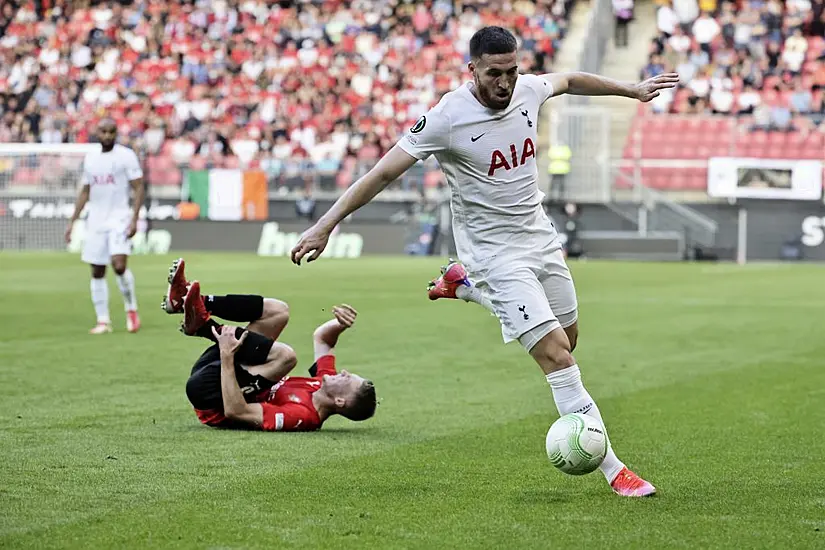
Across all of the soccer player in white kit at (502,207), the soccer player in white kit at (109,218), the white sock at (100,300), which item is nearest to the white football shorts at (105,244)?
the soccer player in white kit at (109,218)

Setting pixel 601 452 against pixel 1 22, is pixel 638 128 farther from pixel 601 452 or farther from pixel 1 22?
pixel 601 452

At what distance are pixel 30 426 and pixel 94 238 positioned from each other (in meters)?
7.56

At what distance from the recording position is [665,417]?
966 cm

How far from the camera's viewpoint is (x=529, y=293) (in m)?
6.84

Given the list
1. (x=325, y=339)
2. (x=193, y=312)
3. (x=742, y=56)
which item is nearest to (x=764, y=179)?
(x=742, y=56)

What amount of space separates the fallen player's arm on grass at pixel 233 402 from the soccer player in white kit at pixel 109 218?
7.31 m

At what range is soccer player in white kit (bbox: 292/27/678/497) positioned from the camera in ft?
21.7

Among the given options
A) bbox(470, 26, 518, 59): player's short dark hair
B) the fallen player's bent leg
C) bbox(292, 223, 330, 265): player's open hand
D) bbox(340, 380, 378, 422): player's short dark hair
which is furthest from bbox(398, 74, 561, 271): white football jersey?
the fallen player's bent leg

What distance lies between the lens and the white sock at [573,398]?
6.80 metres

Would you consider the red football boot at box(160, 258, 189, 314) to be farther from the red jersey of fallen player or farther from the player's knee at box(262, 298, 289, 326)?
the red jersey of fallen player

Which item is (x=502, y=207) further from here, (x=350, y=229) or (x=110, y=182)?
(x=350, y=229)

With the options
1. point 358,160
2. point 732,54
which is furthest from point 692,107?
point 358,160

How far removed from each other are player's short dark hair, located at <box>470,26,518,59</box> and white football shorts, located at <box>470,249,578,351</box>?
1056mm

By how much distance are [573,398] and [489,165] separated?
1.22 m
